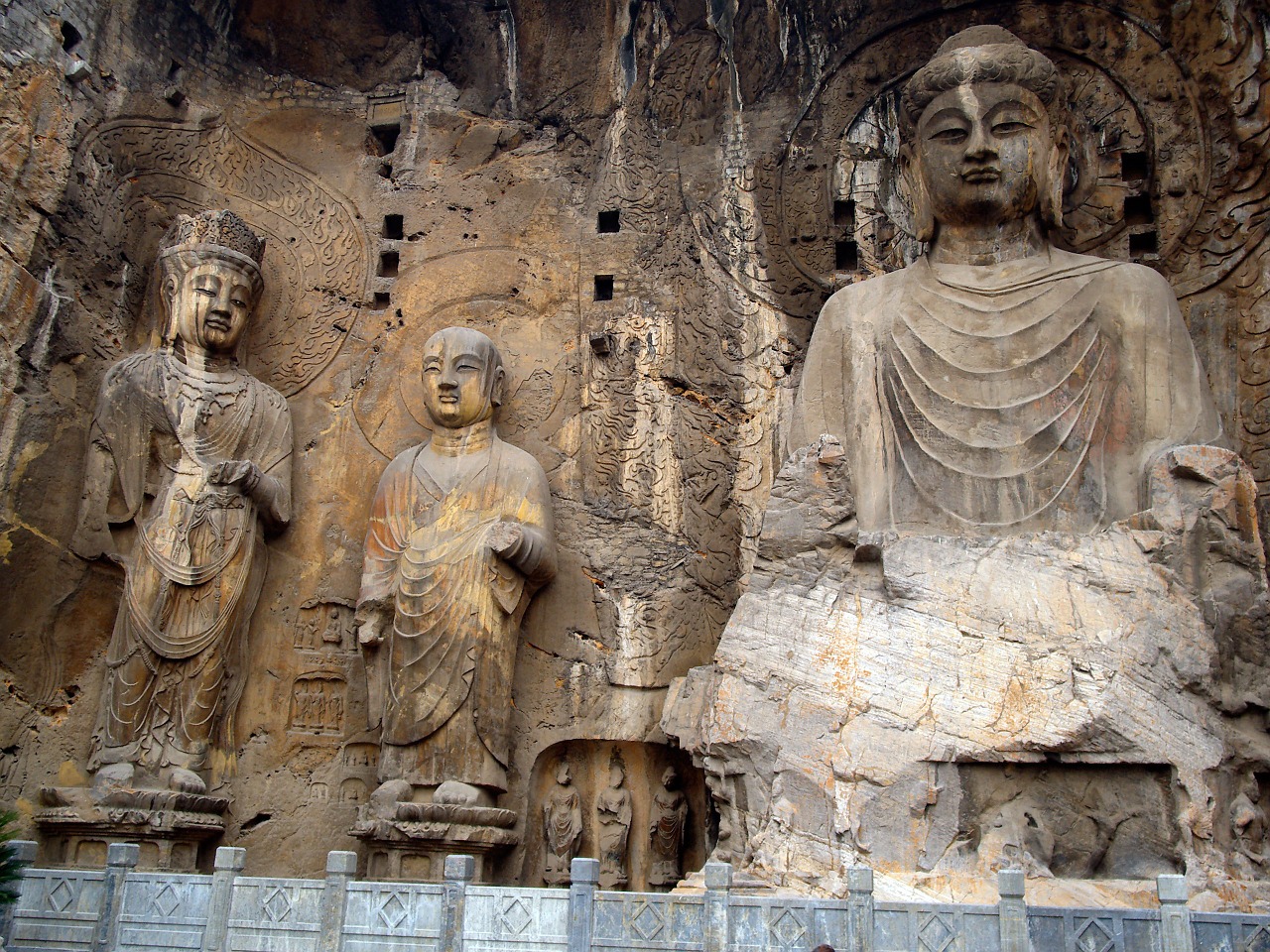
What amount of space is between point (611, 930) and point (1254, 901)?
2239 mm

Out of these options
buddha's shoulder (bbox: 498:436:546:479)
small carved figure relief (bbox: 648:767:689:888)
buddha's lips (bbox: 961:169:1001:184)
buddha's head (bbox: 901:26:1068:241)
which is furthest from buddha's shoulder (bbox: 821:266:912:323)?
small carved figure relief (bbox: 648:767:689:888)

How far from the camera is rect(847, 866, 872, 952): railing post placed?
4355mm

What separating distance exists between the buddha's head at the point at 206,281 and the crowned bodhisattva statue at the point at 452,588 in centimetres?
113

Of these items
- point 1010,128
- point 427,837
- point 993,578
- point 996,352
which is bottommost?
point 427,837

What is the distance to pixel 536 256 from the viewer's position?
834 cm

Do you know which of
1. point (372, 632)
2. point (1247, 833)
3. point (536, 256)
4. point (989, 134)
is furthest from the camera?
point (536, 256)

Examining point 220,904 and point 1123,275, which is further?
point 1123,275

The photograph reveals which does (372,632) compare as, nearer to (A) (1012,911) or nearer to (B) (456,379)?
(B) (456,379)

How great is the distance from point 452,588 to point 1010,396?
2.77 meters

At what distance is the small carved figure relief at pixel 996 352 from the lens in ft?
20.3

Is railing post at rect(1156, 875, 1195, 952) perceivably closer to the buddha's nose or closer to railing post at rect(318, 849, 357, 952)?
railing post at rect(318, 849, 357, 952)

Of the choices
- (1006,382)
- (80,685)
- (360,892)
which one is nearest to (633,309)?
(1006,382)

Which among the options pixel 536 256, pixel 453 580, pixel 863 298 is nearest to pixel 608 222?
pixel 536 256

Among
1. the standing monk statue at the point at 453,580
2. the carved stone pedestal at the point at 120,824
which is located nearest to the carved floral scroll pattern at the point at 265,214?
the standing monk statue at the point at 453,580
